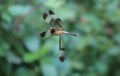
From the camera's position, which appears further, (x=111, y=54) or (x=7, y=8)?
(x=111, y=54)

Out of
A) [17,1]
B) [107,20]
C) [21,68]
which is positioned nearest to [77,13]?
[107,20]

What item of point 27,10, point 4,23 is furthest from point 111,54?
point 4,23

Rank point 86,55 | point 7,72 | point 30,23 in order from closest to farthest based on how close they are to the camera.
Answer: point 7,72, point 30,23, point 86,55

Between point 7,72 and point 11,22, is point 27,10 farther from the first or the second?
point 7,72

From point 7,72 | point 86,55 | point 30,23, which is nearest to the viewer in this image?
point 7,72

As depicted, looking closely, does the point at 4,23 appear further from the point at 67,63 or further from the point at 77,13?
the point at 77,13

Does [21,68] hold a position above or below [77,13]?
below
